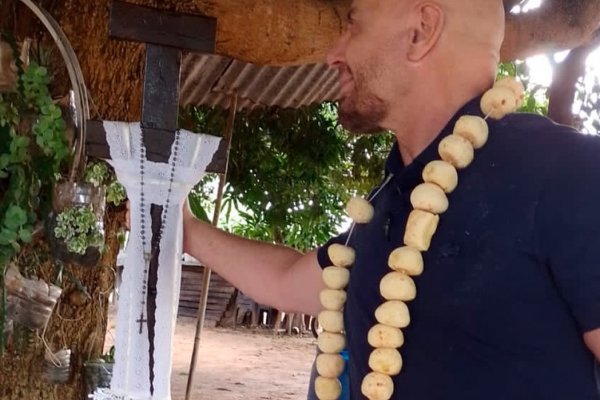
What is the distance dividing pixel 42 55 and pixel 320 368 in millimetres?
981

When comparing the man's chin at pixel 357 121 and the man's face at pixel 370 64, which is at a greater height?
the man's face at pixel 370 64

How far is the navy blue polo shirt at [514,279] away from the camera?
1212 mm

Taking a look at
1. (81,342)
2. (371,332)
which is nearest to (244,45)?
(81,342)

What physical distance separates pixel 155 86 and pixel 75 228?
1.04 ft

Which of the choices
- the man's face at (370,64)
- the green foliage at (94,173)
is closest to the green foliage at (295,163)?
the green foliage at (94,173)

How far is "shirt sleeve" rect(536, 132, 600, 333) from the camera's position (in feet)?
3.90

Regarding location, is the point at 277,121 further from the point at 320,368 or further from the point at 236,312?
the point at 236,312

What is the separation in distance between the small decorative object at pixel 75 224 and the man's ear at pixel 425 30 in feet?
2.25

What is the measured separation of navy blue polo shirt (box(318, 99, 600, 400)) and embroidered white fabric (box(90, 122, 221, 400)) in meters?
0.47

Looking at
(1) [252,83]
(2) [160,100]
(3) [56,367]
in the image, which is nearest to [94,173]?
(2) [160,100]

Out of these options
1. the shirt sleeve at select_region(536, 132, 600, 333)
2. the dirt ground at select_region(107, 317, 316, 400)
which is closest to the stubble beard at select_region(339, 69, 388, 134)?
the shirt sleeve at select_region(536, 132, 600, 333)

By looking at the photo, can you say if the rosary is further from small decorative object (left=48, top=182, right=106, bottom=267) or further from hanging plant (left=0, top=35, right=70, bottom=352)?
hanging plant (left=0, top=35, right=70, bottom=352)

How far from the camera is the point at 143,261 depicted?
5.17ft

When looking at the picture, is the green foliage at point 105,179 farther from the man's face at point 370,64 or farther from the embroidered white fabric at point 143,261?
the man's face at point 370,64
